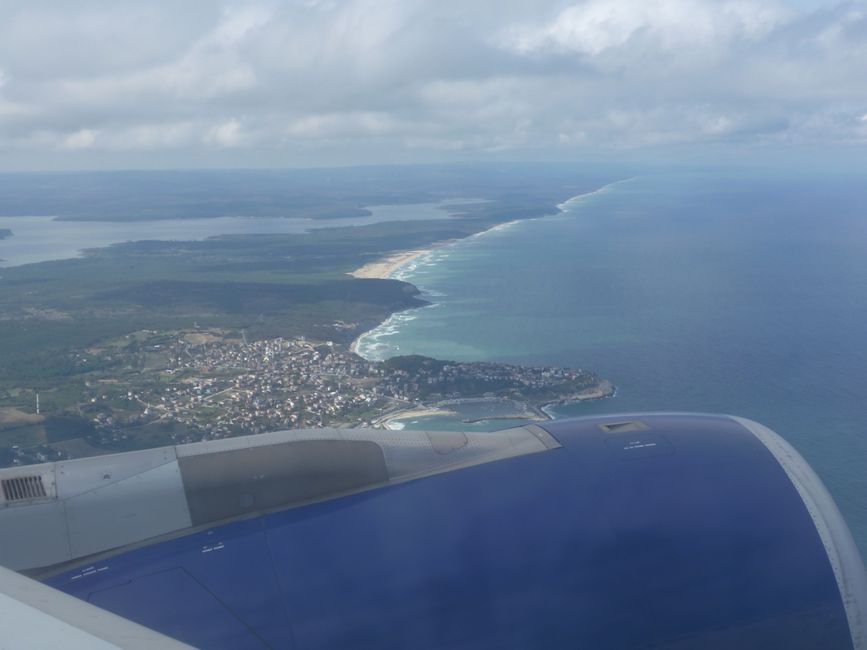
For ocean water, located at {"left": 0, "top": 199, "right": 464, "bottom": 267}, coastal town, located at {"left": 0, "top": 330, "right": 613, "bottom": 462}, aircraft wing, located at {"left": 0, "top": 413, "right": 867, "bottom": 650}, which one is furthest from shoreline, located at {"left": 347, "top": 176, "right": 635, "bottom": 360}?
aircraft wing, located at {"left": 0, "top": 413, "right": 867, "bottom": 650}

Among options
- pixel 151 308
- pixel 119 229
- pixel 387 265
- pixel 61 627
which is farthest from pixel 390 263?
pixel 61 627

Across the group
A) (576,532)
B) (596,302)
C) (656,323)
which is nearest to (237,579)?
(576,532)

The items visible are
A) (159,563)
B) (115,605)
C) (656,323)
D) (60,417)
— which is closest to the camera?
(115,605)

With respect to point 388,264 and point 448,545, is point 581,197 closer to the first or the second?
point 388,264

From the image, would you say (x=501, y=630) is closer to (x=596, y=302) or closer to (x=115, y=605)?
(x=115, y=605)

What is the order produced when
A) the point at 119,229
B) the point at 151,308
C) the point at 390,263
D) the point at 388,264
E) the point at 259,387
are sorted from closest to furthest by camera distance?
the point at 259,387, the point at 151,308, the point at 388,264, the point at 390,263, the point at 119,229

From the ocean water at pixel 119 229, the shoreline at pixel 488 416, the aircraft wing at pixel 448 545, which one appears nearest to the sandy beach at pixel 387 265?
the ocean water at pixel 119 229
